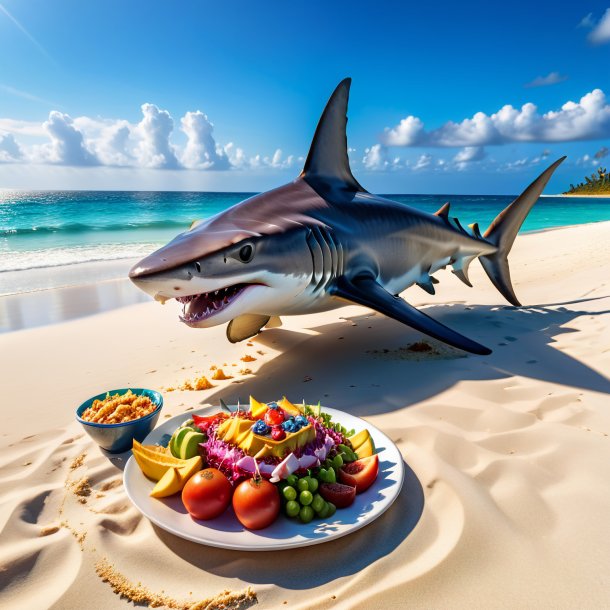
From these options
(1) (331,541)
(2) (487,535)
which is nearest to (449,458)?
(2) (487,535)

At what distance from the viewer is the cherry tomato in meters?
Answer: 2.15

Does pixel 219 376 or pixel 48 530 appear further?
pixel 219 376

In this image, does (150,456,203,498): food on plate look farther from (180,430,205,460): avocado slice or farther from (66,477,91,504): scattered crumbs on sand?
(66,477,91,504): scattered crumbs on sand

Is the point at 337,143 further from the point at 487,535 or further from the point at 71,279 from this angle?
the point at 71,279

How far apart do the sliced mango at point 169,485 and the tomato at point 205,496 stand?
92mm

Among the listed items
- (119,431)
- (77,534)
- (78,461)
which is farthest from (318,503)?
(78,461)

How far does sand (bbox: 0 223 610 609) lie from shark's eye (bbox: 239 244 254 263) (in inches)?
46.3

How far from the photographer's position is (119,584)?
1682 millimetres

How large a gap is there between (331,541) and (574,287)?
7.45 metres

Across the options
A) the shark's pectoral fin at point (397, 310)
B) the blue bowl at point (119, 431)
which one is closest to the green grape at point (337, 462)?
the blue bowl at point (119, 431)

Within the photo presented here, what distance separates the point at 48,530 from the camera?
6.64 feet

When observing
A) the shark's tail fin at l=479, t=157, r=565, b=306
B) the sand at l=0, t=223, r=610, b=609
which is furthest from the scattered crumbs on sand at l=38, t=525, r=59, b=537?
the shark's tail fin at l=479, t=157, r=565, b=306

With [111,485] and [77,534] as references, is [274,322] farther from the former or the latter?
[77,534]

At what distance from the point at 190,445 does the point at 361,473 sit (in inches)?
32.4
